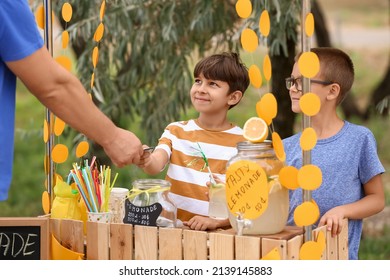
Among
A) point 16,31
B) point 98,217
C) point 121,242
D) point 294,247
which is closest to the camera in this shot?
point 16,31

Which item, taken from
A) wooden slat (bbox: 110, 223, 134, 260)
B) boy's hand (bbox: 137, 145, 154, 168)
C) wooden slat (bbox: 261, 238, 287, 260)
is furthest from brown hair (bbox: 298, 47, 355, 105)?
wooden slat (bbox: 110, 223, 134, 260)

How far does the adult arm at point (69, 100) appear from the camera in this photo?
2104 mm

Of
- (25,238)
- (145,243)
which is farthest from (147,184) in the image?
(25,238)

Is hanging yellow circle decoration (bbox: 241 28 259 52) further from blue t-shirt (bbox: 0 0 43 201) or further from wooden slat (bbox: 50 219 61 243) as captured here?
wooden slat (bbox: 50 219 61 243)

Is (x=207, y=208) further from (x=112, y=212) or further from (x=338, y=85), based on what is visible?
(x=338, y=85)

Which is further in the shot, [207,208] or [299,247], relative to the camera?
[207,208]

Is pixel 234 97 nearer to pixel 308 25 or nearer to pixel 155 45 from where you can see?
pixel 308 25

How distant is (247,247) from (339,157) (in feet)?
2.00

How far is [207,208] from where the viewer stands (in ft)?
8.43

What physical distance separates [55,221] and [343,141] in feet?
3.20

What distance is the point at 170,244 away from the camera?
2.26 metres

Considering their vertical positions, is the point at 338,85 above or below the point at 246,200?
above

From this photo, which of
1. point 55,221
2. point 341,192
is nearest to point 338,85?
point 341,192
